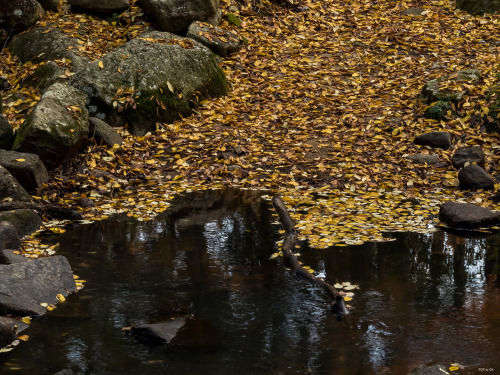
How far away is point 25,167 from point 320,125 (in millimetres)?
4765

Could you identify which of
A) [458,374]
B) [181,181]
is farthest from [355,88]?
[458,374]

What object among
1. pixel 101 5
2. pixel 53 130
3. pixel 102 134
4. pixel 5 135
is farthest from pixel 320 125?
pixel 101 5

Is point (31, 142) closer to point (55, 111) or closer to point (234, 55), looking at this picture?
point (55, 111)

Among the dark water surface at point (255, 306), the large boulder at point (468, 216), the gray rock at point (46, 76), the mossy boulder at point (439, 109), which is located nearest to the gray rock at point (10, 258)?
the dark water surface at point (255, 306)

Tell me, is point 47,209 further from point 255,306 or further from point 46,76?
point 46,76

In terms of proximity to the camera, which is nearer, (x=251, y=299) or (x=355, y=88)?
(x=251, y=299)

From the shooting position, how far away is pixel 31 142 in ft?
28.0

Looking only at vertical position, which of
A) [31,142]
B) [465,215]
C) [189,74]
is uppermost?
[189,74]

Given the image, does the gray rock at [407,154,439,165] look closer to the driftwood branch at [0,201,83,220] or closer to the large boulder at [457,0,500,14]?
the driftwood branch at [0,201,83,220]

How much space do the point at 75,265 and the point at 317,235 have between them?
2.62 m

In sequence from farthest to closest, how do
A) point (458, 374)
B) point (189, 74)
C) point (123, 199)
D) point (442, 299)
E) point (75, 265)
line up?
point (189, 74)
point (123, 199)
point (75, 265)
point (442, 299)
point (458, 374)

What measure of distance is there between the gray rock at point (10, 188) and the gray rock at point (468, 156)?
19.7 feet

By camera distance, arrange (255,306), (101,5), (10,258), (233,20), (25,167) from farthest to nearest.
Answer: (233,20), (101,5), (25,167), (10,258), (255,306)

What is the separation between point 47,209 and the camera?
7.41m
